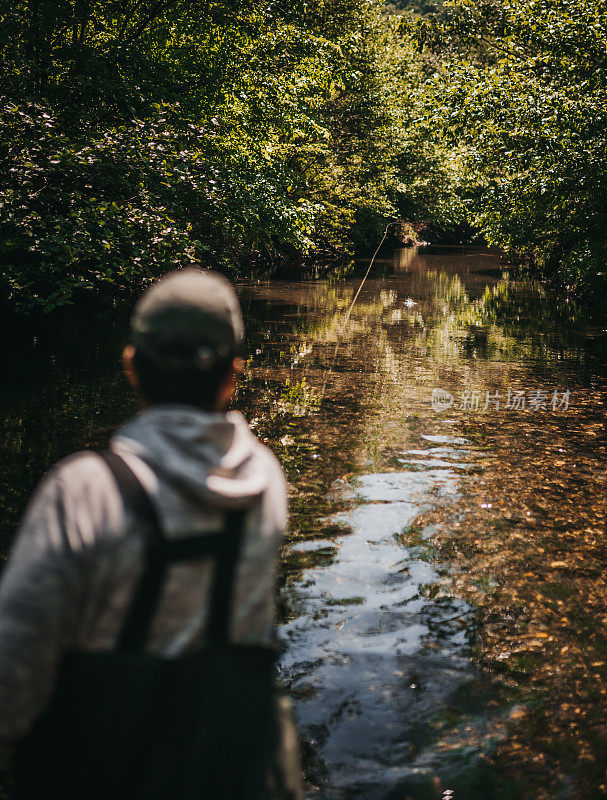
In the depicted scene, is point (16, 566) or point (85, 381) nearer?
point (16, 566)

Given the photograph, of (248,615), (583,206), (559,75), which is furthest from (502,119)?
(248,615)

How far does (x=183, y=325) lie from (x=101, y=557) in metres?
0.54

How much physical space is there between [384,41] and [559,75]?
21.6 meters

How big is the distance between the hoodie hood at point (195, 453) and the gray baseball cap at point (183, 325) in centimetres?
12

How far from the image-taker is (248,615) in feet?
5.51

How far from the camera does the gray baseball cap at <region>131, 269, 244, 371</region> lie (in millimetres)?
1618

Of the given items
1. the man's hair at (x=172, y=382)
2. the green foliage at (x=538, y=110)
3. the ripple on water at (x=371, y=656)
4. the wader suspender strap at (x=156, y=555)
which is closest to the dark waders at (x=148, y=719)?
the wader suspender strap at (x=156, y=555)

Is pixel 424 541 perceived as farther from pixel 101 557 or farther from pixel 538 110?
pixel 538 110

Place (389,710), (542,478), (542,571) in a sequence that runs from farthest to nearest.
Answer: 1. (542,478)
2. (542,571)
3. (389,710)

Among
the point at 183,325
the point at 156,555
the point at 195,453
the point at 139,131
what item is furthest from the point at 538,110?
the point at 156,555

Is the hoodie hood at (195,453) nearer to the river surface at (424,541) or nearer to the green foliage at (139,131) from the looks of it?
the river surface at (424,541)

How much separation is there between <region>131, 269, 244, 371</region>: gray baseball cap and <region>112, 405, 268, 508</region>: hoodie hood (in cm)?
12

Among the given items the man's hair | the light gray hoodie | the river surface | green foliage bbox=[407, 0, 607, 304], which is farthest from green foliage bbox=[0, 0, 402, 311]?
Answer: the light gray hoodie

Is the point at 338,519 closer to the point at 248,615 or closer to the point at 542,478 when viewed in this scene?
the point at 542,478
